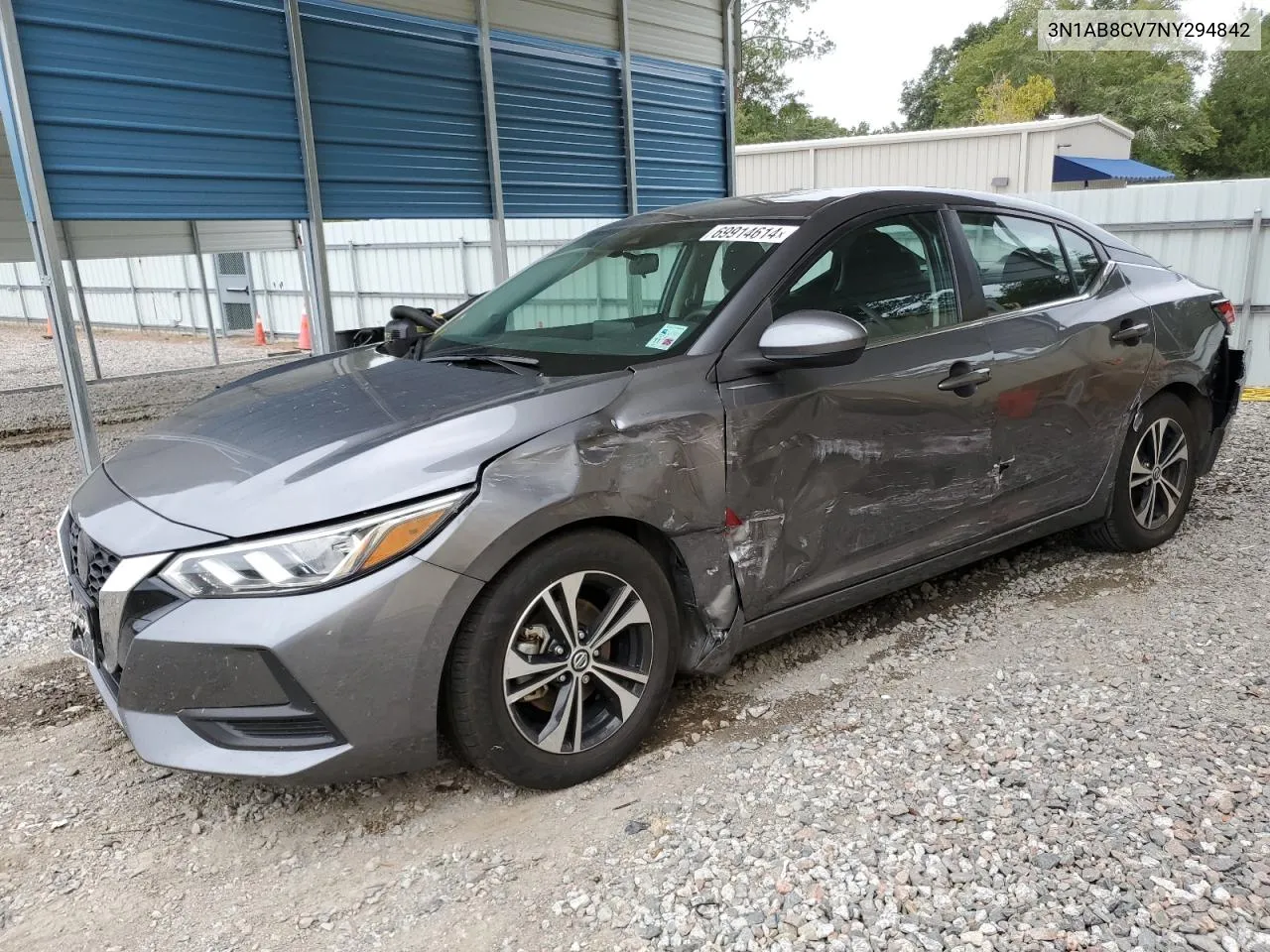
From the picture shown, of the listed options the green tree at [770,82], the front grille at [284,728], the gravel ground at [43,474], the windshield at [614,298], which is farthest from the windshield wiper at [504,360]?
the green tree at [770,82]

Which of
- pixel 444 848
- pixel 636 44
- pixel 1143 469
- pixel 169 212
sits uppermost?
pixel 636 44

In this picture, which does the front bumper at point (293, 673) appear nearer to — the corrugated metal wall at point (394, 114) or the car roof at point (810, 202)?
the car roof at point (810, 202)

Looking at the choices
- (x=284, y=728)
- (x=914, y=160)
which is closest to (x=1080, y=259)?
(x=284, y=728)

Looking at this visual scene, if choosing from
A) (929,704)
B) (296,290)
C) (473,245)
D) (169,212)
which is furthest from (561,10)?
(296,290)

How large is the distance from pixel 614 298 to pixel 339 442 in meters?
1.39

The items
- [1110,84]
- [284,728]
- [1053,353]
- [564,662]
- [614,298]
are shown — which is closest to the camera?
[284,728]

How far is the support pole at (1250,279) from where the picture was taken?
10039 mm

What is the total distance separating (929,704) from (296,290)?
17.9m

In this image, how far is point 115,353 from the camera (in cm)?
1639

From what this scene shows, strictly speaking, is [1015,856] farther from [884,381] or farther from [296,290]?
[296,290]

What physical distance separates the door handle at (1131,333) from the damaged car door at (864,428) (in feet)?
2.84

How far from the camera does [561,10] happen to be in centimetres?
754

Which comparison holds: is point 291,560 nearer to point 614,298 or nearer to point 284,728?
point 284,728

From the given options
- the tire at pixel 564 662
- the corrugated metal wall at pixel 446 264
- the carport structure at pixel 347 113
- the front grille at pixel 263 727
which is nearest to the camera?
the front grille at pixel 263 727
